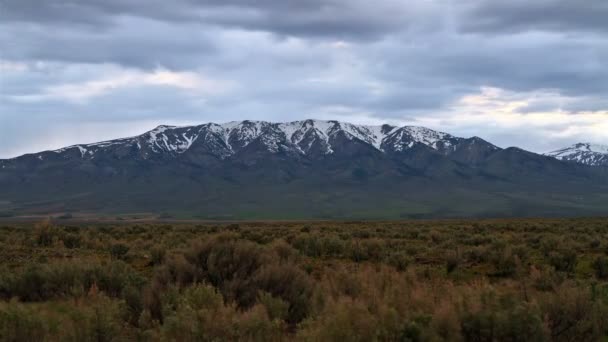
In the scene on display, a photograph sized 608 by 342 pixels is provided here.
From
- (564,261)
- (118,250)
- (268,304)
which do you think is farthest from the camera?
(118,250)

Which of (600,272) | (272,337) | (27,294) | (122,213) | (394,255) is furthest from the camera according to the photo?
(122,213)

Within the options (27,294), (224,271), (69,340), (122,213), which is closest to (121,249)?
(27,294)

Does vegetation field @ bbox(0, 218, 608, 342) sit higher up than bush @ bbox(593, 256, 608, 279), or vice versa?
vegetation field @ bbox(0, 218, 608, 342)

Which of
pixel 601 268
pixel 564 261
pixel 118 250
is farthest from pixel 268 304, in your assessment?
pixel 118 250

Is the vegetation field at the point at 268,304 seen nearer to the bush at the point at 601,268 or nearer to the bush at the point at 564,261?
the bush at the point at 601,268

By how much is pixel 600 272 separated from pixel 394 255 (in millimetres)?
6024

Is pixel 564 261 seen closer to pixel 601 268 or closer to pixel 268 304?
pixel 601 268

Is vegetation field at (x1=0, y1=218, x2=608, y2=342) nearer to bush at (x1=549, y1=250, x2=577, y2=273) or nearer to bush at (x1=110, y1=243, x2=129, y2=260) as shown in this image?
bush at (x1=549, y1=250, x2=577, y2=273)

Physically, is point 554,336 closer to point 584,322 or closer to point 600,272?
point 584,322

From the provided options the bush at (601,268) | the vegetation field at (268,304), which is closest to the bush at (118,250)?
the vegetation field at (268,304)

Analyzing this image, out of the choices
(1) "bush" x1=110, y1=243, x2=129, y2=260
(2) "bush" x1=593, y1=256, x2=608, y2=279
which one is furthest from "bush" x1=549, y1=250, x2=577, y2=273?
(1) "bush" x1=110, y1=243, x2=129, y2=260

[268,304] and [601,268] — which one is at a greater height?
[268,304]

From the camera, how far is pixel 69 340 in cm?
739

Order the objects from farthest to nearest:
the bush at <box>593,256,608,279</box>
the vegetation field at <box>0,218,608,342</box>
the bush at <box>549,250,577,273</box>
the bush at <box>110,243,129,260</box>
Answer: the bush at <box>110,243,129,260</box> → the bush at <box>549,250,577,273</box> → the bush at <box>593,256,608,279</box> → the vegetation field at <box>0,218,608,342</box>
